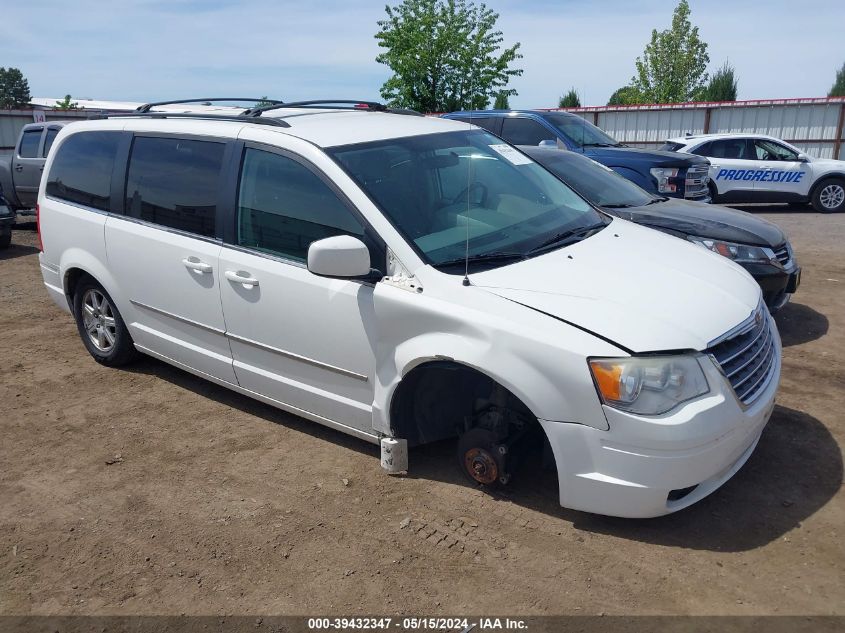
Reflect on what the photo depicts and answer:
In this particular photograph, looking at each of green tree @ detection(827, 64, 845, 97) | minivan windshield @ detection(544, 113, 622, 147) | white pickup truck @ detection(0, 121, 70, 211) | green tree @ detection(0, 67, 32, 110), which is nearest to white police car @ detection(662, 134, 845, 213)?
minivan windshield @ detection(544, 113, 622, 147)

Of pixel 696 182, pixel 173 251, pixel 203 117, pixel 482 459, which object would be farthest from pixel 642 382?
pixel 696 182

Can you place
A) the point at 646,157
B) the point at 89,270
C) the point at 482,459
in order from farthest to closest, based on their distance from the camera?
the point at 646,157 < the point at 89,270 < the point at 482,459

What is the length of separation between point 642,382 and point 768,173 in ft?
43.8

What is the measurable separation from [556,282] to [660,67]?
116 ft

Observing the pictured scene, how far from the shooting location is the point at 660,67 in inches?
1387

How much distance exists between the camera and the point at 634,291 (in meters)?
3.56

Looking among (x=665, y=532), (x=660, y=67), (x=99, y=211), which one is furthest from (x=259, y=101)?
(x=660, y=67)

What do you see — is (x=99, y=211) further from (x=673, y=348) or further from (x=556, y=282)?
(x=673, y=348)

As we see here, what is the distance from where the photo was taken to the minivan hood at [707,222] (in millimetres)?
6305

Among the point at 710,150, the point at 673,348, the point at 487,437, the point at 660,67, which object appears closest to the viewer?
the point at 673,348

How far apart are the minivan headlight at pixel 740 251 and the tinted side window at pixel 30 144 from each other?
40.5 feet

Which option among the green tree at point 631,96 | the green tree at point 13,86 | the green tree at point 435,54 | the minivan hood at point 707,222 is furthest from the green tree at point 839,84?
the green tree at point 13,86

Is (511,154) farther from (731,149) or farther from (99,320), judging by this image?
(731,149)

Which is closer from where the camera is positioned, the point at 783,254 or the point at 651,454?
the point at 651,454
